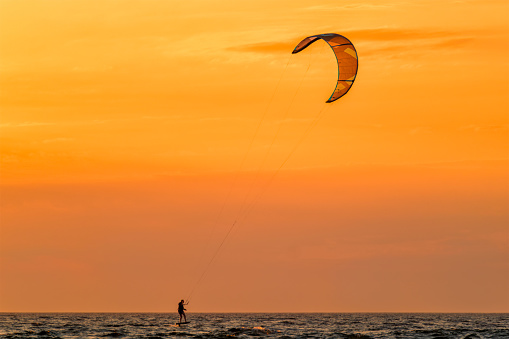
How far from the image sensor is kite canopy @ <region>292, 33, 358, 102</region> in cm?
3631

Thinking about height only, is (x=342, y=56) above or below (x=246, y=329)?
above

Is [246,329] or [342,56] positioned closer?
[342,56]

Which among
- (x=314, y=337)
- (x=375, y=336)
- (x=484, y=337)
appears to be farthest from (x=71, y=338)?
(x=484, y=337)

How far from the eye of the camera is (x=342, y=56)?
37.2m

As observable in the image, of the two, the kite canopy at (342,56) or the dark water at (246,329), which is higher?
the kite canopy at (342,56)

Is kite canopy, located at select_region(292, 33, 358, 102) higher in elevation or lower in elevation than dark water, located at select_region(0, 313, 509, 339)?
higher

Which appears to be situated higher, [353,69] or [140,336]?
[353,69]

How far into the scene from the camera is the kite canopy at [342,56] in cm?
3631

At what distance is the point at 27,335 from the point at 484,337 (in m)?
26.6

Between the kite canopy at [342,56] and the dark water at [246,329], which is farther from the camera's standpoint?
the dark water at [246,329]

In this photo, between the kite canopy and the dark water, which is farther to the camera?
the dark water

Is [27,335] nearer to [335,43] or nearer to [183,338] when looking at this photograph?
[183,338]

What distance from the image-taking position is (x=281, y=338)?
41.6 meters

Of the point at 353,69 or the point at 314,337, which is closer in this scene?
the point at 353,69
